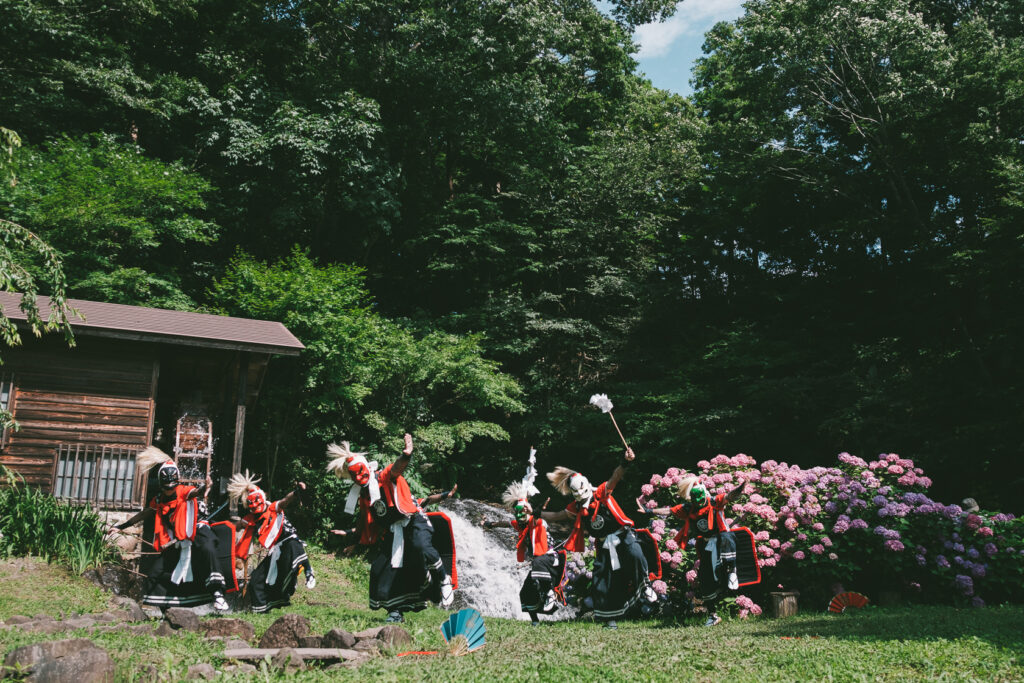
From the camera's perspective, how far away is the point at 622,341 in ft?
80.2

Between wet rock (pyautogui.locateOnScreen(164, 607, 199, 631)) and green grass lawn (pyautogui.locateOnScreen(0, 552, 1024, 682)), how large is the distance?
1.91ft

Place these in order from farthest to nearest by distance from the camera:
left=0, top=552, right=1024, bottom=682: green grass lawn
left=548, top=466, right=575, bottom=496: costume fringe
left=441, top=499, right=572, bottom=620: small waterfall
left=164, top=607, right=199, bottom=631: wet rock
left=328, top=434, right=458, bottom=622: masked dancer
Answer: left=441, top=499, right=572, bottom=620: small waterfall
left=548, top=466, right=575, bottom=496: costume fringe
left=328, top=434, right=458, bottom=622: masked dancer
left=164, top=607, right=199, bottom=631: wet rock
left=0, top=552, right=1024, bottom=682: green grass lawn

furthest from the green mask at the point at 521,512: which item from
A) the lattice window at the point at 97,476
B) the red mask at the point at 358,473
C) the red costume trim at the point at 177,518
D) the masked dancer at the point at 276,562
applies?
the lattice window at the point at 97,476

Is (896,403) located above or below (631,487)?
above

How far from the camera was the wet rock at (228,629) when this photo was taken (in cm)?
786

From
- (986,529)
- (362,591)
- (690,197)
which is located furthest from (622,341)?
(986,529)

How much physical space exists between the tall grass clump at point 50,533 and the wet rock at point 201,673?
7375 millimetres

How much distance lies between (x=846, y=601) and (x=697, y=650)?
5.13 m

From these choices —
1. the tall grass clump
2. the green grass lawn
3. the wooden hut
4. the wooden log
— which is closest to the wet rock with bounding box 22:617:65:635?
the green grass lawn

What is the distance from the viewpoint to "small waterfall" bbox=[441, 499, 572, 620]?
1608 centimetres

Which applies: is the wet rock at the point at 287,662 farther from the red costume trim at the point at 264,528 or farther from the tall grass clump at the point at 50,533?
the tall grass clump at the point at 50,533

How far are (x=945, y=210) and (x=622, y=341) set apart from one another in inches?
369

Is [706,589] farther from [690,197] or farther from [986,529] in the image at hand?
[690,197]

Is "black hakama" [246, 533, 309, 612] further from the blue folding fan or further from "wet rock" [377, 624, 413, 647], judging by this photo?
the blue folding fan
